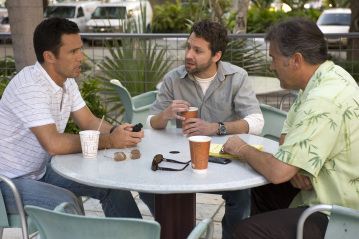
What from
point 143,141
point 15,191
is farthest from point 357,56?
point 15,191

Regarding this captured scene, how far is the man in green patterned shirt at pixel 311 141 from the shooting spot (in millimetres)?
2410

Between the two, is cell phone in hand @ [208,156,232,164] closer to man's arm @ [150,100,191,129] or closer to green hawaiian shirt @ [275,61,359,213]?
green hawaiian shirt @ [275,61,359,213]

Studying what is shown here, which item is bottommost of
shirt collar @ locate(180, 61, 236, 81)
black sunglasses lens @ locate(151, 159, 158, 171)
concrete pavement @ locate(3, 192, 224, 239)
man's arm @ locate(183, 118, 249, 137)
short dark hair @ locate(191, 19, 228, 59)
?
concrete pavement @ locate(3, 192, 224, 239)

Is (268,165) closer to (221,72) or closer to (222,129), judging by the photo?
(222,129)

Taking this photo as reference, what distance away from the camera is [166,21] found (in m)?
25.6

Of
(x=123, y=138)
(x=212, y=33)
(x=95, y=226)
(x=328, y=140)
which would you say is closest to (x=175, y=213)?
(x=123, y=138)

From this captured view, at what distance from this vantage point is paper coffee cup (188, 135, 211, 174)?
2.44m

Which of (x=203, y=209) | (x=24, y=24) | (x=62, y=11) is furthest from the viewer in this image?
(x=62, y=11)

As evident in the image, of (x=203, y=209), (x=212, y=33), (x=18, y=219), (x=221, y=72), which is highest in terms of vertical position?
(x=212, y=33)

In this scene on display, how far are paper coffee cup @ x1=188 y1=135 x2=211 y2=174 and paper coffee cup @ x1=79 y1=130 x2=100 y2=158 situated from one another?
0.53 m

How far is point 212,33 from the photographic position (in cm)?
356

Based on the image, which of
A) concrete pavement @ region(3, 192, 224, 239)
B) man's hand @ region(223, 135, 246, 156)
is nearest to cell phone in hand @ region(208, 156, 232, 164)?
man's hand @ region(223, 135, 246, 156)

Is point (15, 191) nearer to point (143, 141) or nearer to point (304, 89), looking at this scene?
point (143, 141)

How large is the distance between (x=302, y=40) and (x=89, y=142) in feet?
3.67
